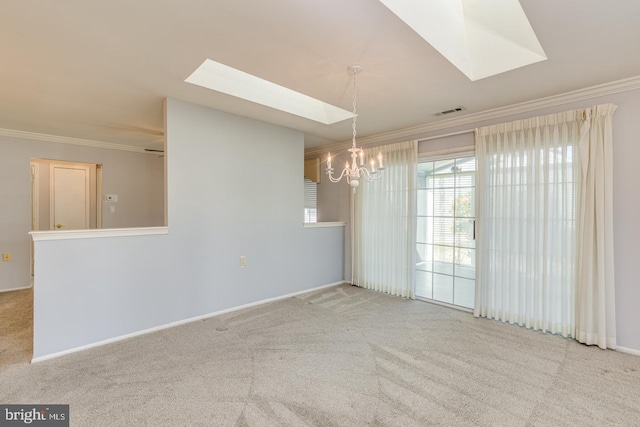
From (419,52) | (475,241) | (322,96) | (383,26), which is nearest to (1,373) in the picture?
(322,96)

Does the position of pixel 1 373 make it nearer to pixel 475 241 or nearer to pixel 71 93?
pixel 71 93

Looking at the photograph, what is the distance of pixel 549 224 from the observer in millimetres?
3115

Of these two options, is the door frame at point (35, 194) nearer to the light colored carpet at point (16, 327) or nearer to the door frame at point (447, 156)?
the light colored carpet at point (16, 327)

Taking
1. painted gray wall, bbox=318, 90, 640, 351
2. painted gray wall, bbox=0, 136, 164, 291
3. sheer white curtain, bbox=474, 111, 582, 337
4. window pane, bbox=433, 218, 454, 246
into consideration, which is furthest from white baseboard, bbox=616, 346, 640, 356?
painted gray wall, bbox=0, 136, 164, 291

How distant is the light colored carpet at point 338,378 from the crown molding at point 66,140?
12.9 feet

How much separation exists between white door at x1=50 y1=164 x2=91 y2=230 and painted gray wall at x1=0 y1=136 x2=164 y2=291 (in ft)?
2.32

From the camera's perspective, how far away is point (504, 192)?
3.42 meters

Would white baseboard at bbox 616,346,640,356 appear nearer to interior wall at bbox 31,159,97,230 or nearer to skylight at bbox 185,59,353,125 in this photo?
skylight at bbox 185,59,353,125

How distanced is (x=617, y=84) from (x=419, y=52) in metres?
2.02

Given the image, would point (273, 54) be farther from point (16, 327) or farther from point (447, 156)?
point (16, 327)

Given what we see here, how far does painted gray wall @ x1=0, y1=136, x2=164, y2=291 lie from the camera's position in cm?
459
